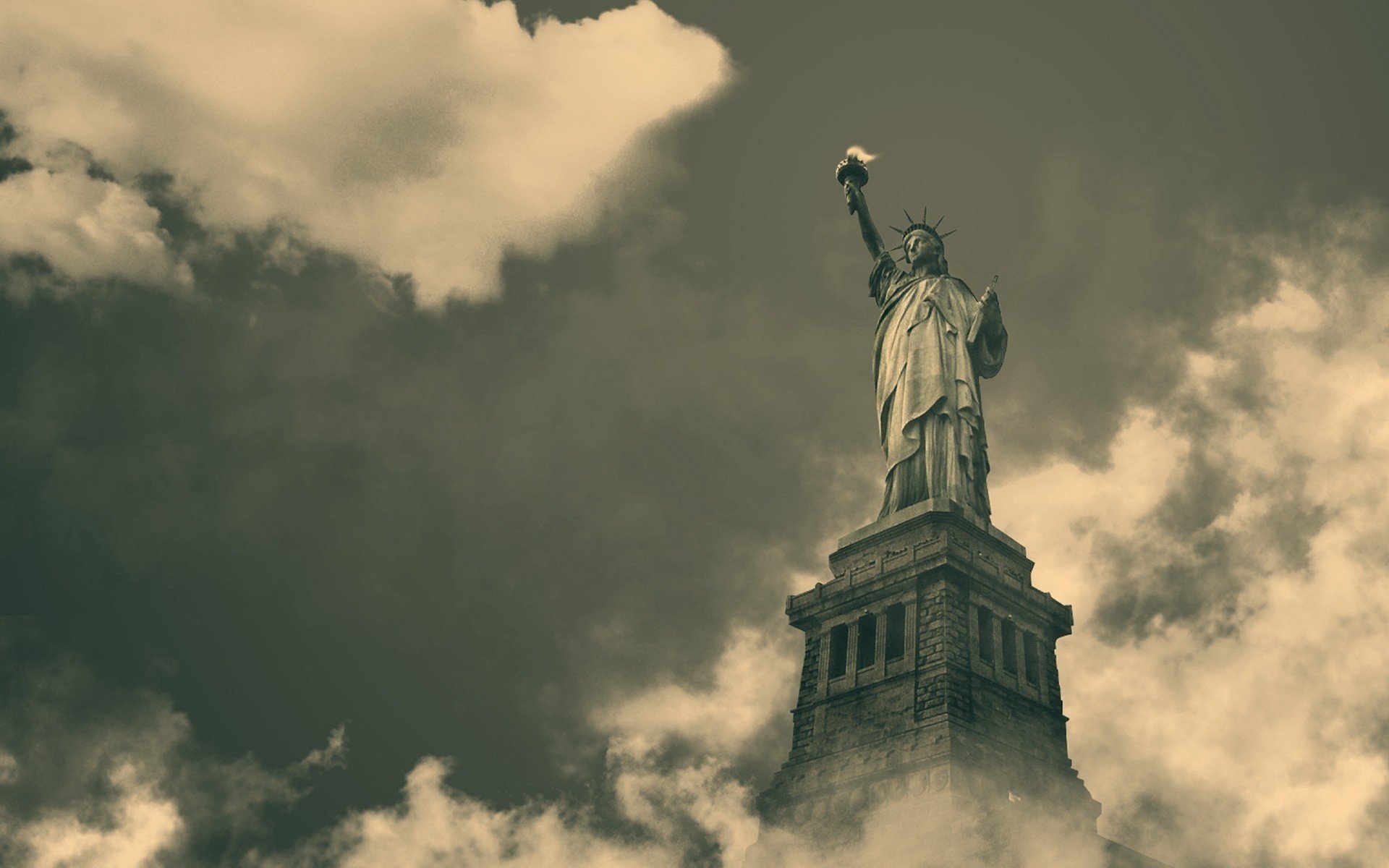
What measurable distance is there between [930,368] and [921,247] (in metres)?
5.63

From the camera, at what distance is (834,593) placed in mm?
30984

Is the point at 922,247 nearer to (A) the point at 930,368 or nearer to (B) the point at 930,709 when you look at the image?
(A) the point at 930,368

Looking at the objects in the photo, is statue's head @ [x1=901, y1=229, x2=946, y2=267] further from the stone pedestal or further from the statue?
the stone pedestal

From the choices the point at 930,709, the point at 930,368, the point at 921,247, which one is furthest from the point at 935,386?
the point at 930,709

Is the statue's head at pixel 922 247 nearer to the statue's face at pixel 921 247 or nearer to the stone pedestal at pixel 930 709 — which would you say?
the statue's face at pixel 921 247

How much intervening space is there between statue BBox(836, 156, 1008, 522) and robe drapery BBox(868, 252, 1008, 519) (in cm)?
3

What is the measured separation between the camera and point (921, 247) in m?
37.2

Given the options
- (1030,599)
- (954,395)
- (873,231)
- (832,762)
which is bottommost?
(832,762)

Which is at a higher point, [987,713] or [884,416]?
[884,416]

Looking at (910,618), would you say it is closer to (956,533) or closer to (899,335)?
(956,533)

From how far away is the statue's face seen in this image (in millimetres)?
37062

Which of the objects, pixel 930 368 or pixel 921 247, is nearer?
pixel 930 368

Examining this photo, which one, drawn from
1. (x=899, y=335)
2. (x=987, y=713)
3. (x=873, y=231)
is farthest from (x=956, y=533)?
(x=873, y=231)

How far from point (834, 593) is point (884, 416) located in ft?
17.7
